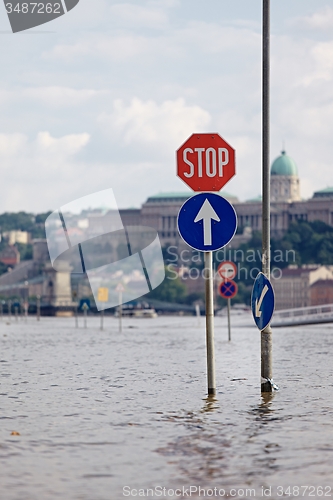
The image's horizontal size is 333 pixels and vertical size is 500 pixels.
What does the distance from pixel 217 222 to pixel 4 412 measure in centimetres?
297

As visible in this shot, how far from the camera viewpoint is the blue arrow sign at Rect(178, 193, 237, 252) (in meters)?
13.0

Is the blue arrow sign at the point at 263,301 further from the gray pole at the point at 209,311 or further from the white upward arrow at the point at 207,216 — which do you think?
the white upward arrow at the point at 207,216

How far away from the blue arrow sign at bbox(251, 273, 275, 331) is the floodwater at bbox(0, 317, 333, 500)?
875mm

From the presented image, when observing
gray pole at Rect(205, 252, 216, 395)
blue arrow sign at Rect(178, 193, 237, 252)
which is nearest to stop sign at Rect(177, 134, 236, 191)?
blue arrow sign at Rect(178, 193, 237, 252)

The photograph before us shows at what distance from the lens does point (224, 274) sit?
3331 cm

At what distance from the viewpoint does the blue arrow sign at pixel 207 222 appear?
1305 centimetres

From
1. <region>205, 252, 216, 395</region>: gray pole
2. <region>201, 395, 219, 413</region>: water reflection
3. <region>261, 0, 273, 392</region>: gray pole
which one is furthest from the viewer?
<region>261, 0, 273, 392</region>: gray pole

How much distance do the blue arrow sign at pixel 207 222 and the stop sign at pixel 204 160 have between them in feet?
0.55

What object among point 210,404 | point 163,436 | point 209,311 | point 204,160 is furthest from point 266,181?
point 163,436

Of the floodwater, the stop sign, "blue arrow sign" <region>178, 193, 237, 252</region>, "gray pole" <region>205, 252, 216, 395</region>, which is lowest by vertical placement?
the floodwater

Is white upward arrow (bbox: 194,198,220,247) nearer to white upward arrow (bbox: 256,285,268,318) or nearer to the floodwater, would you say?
white upward arrow (bbox: 256,285,268,318)

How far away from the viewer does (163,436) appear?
10281mm

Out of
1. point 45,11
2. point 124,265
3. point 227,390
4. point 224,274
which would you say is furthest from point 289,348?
point 124,265

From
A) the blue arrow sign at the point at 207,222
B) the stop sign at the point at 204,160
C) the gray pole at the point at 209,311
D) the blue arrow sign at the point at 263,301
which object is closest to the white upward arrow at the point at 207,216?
the blue arrow sign at the point at 207,222
